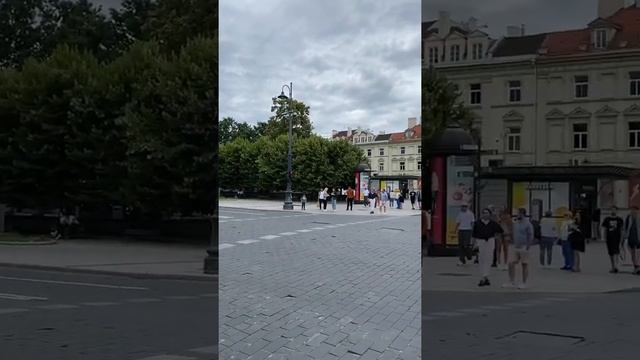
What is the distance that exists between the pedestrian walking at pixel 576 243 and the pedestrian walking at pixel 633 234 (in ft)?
0.82

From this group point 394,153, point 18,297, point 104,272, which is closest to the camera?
point 394,153

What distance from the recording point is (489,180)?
293 cm

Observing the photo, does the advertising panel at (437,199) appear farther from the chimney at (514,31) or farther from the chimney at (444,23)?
the chimney at (514,31)

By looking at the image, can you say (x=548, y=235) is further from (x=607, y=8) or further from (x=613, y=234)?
(x=607, y=8)

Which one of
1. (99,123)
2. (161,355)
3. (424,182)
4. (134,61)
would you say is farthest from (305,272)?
(99,123)

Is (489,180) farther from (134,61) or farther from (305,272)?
(134,61)

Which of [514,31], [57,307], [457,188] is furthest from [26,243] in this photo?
[514,31]

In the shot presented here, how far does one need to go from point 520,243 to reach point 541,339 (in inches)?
34.3

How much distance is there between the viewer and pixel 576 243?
326cm

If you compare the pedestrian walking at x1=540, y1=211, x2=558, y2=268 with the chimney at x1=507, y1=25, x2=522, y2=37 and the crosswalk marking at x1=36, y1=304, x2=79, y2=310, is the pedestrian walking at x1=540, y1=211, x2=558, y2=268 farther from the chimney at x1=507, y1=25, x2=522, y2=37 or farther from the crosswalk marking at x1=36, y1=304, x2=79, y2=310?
the crosswalk marking at x1=36, y1=304, x2=79, y2=310

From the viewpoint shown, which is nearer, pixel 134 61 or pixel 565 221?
pixel 565 221

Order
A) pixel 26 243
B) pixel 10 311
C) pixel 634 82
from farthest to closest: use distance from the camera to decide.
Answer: pixel 26 243, pixel 10 311, pixel 634 82

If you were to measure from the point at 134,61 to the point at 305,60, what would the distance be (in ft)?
10.1

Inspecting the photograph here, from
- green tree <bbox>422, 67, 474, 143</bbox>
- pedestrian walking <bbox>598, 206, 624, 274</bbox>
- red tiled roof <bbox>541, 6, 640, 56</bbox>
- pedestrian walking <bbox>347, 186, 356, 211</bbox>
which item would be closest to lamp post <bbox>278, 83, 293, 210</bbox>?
pedestrian walking <bbox>347, 186, 356, 211</bbox>
